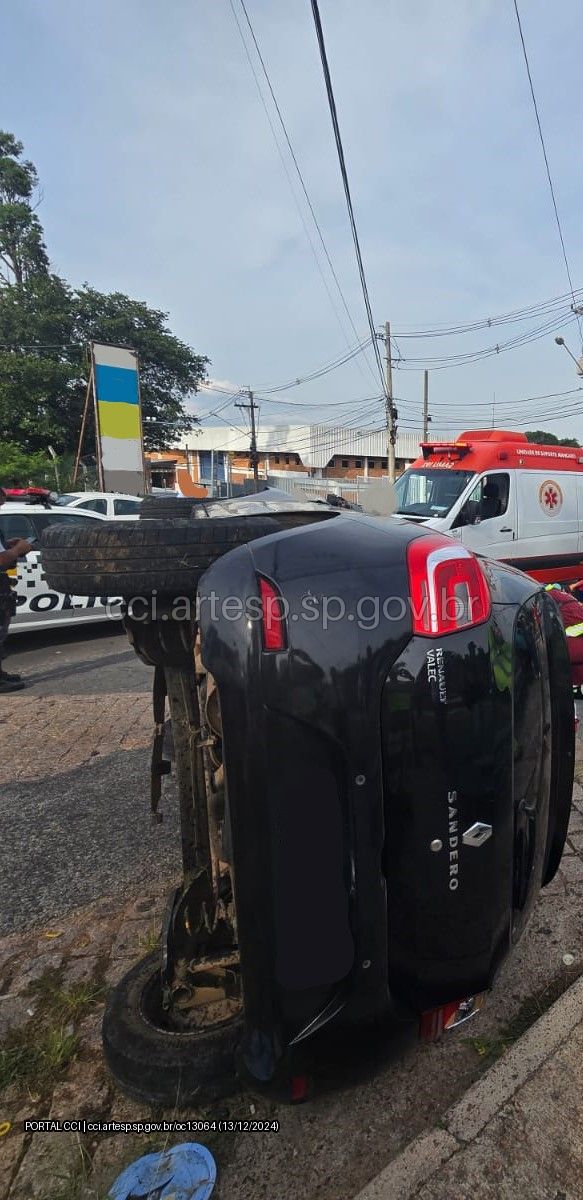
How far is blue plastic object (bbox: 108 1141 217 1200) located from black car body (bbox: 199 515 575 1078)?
1.39ft

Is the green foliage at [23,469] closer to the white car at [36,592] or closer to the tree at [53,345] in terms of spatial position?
the tree at [53,345]

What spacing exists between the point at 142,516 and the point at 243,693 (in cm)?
116

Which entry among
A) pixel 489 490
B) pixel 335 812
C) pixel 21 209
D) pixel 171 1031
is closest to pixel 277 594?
pixel 335 812

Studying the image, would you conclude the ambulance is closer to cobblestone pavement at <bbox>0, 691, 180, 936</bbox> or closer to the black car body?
cobblestone pavement at <bbox>0, 691, 180, 936</bbox>

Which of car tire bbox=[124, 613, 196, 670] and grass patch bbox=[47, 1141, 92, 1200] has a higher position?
car tire bbox=[124, 613, 196, 670]

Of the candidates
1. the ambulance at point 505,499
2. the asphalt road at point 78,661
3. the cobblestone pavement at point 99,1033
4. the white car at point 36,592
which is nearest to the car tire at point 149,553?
the cobblestone pavement at point 99,1033

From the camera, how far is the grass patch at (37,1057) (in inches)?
70.1

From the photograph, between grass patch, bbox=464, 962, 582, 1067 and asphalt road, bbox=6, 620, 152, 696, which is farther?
asphalt road, bbox=6, 620, 152, 696

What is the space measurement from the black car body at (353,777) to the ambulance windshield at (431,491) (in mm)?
7383

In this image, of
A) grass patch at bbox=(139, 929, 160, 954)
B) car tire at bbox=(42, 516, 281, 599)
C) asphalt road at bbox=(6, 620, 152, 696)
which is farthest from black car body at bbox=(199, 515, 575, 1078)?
asphalt road at bbox=(6, 620, 152, 696)

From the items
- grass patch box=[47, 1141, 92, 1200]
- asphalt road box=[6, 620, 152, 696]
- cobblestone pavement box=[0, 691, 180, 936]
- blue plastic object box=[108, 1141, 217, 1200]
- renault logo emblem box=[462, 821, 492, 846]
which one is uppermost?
renault logo emblem box=[462, 821, 492, 846]

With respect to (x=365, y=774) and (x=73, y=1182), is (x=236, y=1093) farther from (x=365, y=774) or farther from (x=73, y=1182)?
(x=365, y=774)

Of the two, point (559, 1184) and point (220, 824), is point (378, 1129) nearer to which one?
point (559, 1184)

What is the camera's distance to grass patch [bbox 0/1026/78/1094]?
5.84 feet
